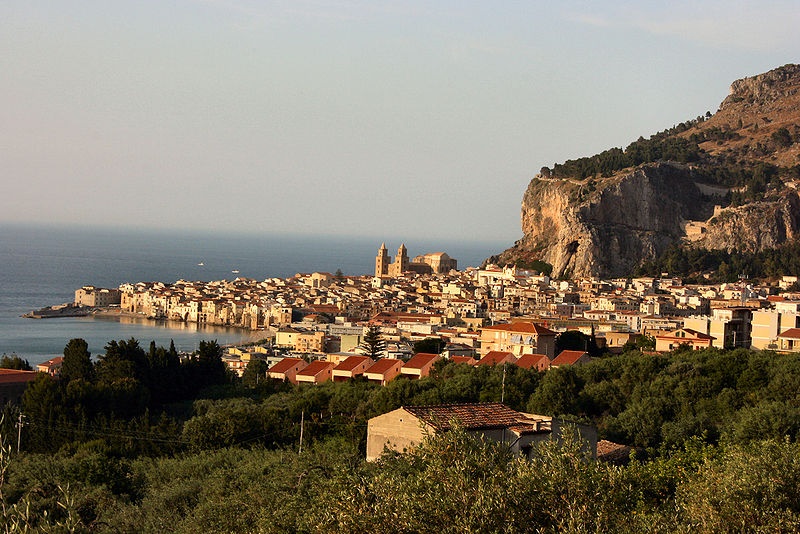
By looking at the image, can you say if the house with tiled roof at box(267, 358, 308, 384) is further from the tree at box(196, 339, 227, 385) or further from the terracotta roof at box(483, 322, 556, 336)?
→ the terracotta roof at box(483, 322, 556, 336)

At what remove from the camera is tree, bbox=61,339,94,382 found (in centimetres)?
2352

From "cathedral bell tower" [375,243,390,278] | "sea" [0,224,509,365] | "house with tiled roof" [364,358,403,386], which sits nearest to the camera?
"house with tiled roof" [364,358,403,386]

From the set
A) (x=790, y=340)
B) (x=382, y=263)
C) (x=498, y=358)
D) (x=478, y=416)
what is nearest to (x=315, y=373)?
(x=498, y=358)

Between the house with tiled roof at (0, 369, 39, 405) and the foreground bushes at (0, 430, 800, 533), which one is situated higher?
the foreground bushes at (0, 430, 800, 533)

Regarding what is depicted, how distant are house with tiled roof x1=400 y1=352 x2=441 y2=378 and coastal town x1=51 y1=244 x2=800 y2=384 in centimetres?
4

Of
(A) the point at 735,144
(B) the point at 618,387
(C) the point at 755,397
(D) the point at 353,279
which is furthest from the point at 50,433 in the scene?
(A) the point at 735,144

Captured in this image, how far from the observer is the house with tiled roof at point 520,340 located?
2877 cm

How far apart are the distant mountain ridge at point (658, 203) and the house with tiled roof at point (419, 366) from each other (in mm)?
36217

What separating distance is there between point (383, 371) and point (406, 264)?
48.2 m

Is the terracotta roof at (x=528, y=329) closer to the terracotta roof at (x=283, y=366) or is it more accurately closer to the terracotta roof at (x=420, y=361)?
the terracotta roof at (x=420, y=361)

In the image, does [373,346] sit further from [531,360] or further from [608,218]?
[608,218]

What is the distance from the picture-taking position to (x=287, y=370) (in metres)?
27.0

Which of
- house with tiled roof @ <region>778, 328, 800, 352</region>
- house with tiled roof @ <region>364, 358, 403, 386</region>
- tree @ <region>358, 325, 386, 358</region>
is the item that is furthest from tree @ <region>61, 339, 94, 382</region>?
house with tiled roof @ <region>778, 328, 800, 352</region>

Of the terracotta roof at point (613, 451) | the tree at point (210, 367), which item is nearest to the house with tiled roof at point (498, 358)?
the tree at point (210, 367)
